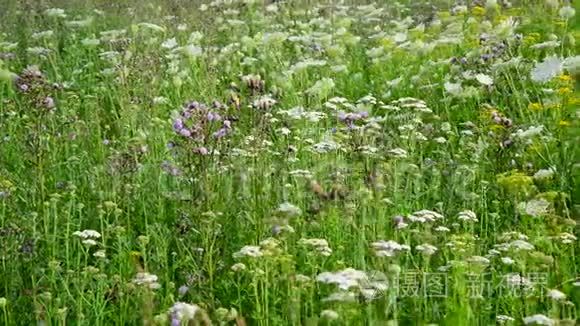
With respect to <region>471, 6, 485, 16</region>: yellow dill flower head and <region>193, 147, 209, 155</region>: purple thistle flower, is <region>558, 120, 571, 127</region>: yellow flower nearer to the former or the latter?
<region>193, 147, 209, 155</region>: purple thistle flower

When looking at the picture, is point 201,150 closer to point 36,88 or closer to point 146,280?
point 146,280

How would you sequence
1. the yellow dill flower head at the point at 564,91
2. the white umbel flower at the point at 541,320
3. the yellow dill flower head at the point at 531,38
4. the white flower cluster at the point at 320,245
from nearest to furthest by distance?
the white umbel flower at the point at 541,320
the white flower cluster at the point at 320,245
the yellow dill flower head at the point at 564,91
the yellow dill flower head at the point at 531,38

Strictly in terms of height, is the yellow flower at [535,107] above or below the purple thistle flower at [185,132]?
above

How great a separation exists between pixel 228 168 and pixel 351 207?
67 centimetres

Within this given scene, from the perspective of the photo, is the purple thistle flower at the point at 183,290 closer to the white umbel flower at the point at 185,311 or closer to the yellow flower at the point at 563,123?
the white umbel flower at the point at 185,311

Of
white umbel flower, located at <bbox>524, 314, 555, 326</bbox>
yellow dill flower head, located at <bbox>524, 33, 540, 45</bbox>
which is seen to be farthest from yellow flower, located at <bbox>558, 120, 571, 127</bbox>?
white umbel flower, located at <bbox>524, 314, 555, 326</bbox>

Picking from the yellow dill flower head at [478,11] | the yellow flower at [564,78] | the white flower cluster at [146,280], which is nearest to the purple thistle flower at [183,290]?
the white flower cluster at [146,280]

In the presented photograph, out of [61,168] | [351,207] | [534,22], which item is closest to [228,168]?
[351,207]

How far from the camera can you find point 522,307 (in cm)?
280

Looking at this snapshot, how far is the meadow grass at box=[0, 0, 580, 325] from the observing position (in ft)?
9.39

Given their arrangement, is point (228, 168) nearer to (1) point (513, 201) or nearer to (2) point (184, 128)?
(2) point (184, 128)

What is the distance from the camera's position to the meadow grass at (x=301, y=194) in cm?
286

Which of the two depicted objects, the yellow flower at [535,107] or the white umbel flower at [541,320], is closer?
the white umbel flower at [541,320]

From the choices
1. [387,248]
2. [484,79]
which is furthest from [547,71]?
[387,248]
